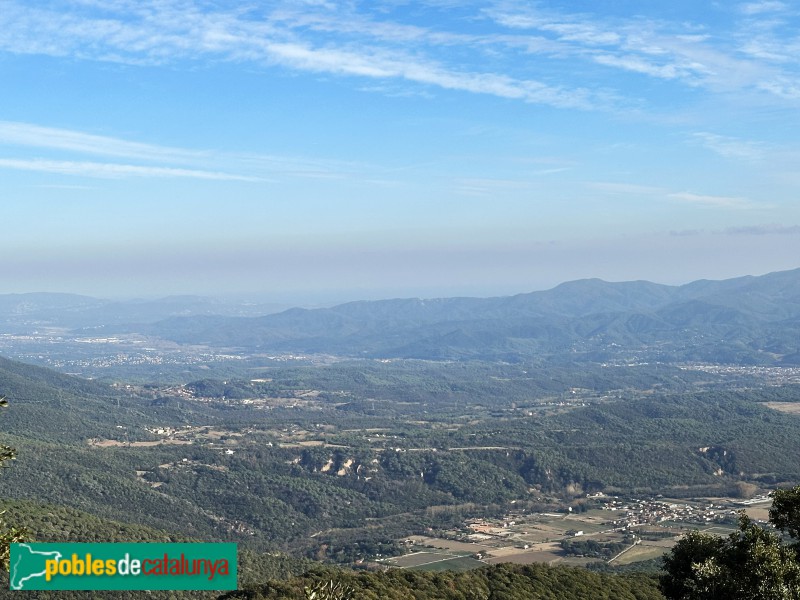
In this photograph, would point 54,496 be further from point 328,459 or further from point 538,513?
point 538,513

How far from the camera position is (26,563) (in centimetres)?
2430

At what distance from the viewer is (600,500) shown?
156375mm

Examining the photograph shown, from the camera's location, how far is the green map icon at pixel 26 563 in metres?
23.2

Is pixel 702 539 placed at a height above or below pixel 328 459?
above

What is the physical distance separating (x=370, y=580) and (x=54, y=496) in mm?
82920

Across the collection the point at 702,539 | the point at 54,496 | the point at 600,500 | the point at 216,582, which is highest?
the point at 216,582

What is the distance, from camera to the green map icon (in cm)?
2325

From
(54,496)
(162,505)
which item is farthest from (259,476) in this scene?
(54,496)
